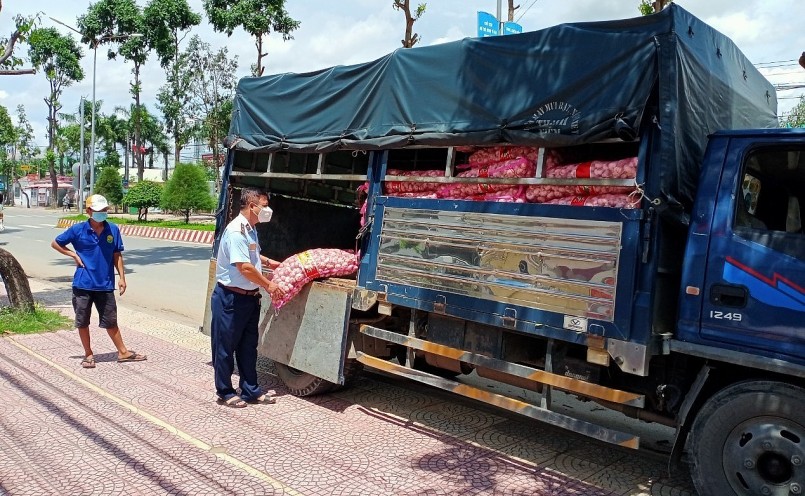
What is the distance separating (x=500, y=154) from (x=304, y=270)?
6.29ft

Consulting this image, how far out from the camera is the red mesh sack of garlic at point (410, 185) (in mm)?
4758

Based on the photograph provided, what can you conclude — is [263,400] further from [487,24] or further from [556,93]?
[487,24]

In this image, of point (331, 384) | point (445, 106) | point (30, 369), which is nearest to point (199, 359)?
point (30, 369)

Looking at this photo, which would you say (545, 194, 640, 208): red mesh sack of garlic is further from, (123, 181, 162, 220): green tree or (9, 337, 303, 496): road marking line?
(123, 181, 162, 220): green tree

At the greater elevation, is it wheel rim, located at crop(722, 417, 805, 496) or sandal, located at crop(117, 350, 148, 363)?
wheel rim, located at crop(722, 417, 805, 496)

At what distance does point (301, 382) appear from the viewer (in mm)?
5523

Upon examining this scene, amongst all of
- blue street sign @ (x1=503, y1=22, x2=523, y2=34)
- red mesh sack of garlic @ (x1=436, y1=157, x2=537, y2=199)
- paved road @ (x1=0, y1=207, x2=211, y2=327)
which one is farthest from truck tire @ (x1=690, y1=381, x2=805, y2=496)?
blue street sign @ (x1=503, y1=22, x2=523, y2=34)

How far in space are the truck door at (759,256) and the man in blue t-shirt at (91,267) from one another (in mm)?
5277

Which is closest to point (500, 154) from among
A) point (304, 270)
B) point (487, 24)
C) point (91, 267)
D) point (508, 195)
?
point (508, 195)

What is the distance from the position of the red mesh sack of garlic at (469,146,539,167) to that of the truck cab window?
1.26m

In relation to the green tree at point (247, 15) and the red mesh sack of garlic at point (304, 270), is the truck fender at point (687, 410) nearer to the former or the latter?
the red mesh sack of garlic at point (304, 270)

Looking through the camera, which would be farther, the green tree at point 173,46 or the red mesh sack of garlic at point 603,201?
→ the green tree at point 173,46

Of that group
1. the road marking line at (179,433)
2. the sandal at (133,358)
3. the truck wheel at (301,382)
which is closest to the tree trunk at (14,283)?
the road marking line at (179,433)

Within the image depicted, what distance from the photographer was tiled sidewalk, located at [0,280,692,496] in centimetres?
380
